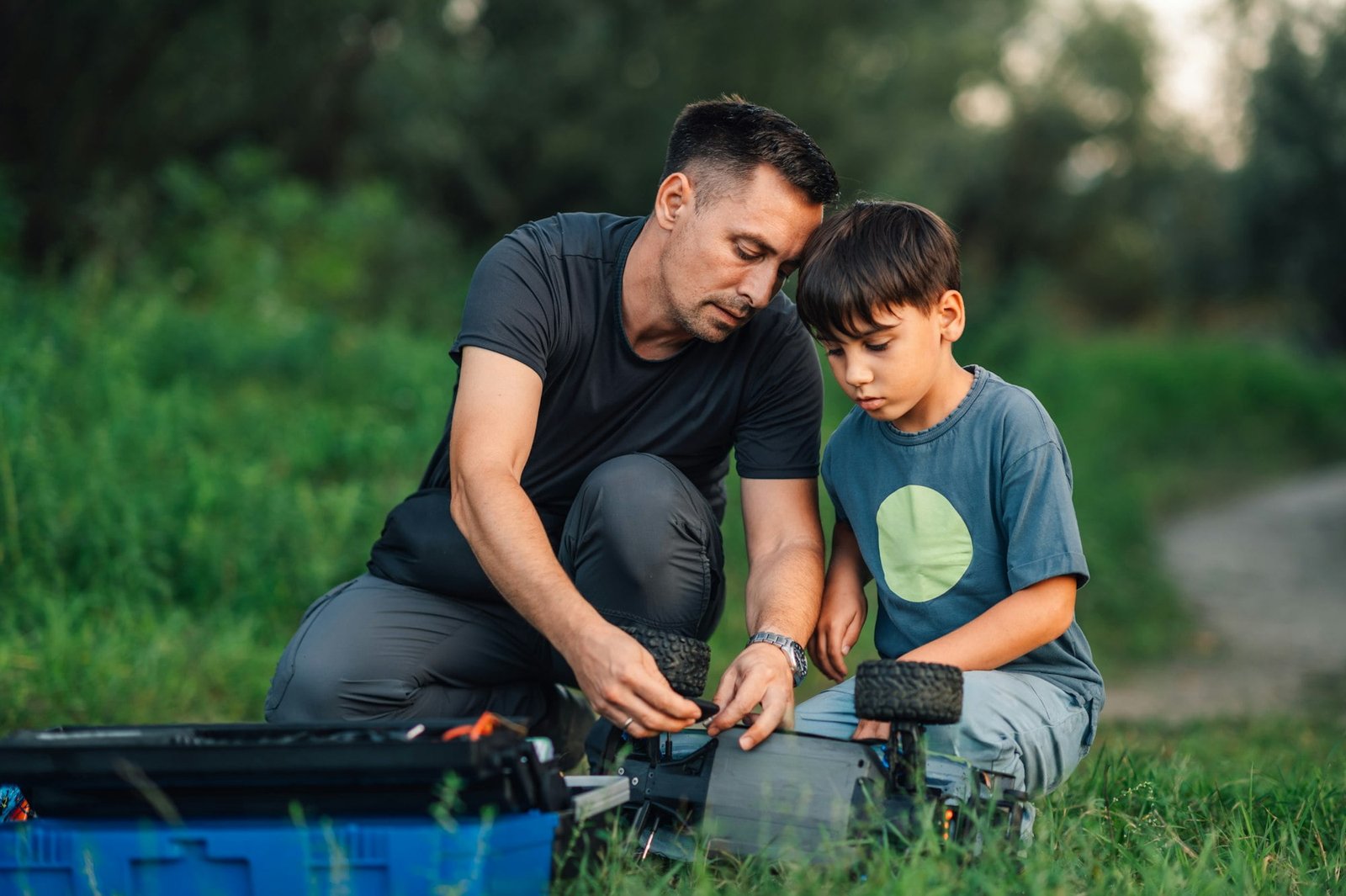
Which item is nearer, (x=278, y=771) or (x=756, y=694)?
(x=278, y=771)

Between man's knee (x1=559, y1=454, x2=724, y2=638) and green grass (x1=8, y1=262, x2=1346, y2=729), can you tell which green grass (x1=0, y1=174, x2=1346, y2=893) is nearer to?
green grass (x1=8, y1=262, x2=1346, y2=729)

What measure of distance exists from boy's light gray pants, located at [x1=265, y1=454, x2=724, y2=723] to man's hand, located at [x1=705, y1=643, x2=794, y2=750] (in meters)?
0.33

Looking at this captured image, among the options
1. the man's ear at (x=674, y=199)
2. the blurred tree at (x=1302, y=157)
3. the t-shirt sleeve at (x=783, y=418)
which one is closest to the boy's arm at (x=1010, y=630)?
the t-shirt sleeve at (x=783, y=418)

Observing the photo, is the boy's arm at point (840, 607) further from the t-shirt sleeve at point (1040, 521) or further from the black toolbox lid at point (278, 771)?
the black toolbox lid at point (278, 771)

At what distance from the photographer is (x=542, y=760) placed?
2.11 meters

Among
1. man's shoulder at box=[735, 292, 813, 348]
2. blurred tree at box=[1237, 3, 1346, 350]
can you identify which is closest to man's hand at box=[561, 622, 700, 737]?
man's shoulder at box=[735, 292, 813, 348]

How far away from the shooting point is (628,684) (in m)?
2.25

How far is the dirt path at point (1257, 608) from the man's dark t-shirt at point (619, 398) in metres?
3.45

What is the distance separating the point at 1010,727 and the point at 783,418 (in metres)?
0.91

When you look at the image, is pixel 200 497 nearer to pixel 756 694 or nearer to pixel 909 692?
pixel 756 694

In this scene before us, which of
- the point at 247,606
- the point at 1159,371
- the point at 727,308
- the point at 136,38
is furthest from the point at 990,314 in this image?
the point at 727,308

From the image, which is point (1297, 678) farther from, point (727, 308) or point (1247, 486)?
point (1247, 486)

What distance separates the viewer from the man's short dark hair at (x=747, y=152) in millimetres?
2840

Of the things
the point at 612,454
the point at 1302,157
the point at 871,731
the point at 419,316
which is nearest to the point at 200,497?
the point at 612,454
